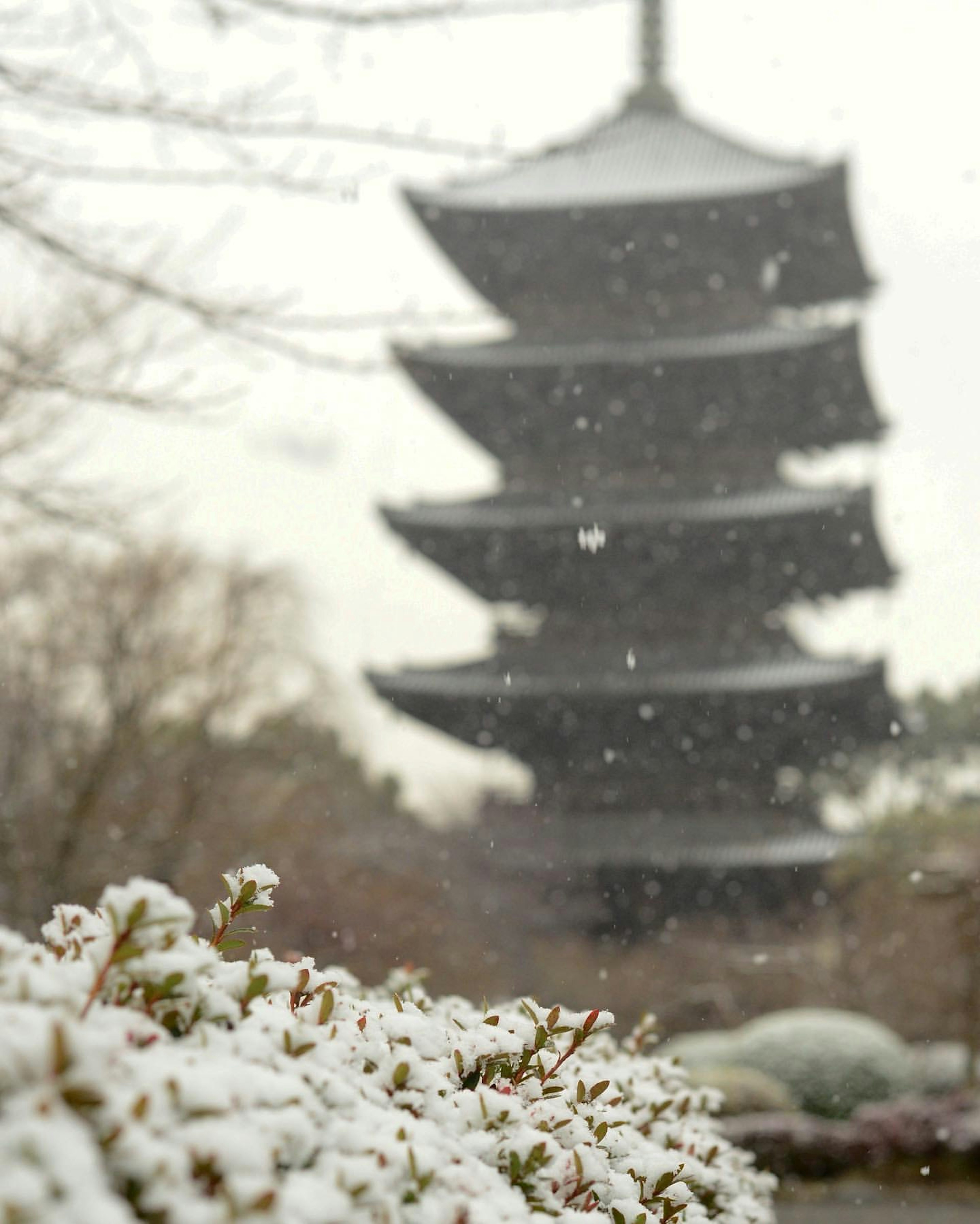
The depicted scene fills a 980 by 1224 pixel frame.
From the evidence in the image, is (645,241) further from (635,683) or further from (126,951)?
(126,951)

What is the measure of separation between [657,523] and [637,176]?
4531mm

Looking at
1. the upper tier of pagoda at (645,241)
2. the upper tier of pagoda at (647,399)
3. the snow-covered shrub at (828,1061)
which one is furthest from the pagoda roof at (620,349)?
the snow-covered shrub at (828,1061)

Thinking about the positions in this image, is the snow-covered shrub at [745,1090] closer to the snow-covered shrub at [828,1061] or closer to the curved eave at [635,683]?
the snow-covered shrub at [828,1061]

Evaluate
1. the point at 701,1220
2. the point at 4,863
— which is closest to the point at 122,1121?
the point at 701,1220

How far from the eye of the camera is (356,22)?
406cm

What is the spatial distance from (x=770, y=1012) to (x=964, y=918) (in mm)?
2586

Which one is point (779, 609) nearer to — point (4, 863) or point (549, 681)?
point (549, 681)

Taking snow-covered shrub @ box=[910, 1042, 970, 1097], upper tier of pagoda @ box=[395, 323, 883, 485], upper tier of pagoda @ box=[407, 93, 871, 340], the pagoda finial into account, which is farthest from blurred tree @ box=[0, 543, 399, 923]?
the pagoda finial

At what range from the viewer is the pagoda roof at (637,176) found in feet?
52.0

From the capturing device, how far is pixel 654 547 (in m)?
15.6

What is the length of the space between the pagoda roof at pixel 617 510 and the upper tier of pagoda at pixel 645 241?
6.76ft

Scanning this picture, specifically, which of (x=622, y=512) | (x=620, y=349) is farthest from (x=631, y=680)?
(x=620, y=349)

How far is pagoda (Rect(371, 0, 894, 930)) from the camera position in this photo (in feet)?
49.7

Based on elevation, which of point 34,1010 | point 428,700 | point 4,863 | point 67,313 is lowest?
point 34,1010
